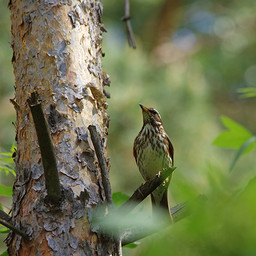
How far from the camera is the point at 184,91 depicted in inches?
219

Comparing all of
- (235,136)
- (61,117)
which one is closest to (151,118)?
(61,117)

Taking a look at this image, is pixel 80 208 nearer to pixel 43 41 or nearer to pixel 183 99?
pixel 43 41

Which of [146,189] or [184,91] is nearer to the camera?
[146,189]

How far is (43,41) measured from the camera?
4.48 ft

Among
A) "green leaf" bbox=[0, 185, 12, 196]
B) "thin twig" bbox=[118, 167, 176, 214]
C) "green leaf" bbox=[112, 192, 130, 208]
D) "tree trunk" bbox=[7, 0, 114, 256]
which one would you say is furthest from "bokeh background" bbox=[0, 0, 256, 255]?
"green leaf" bbox=[0, 185, 12, 196]

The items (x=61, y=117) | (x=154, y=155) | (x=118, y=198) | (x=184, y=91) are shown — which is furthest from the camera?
(x=184, y=91)

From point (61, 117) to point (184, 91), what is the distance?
4.39 meters

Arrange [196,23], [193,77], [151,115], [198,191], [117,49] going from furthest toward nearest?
[196,23]
[193,77]
[117,49]
[151,115]
[198,191]

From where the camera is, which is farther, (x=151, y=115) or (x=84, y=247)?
(x=151, y=115)

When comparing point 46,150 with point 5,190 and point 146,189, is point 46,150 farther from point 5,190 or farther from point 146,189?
point 5,190

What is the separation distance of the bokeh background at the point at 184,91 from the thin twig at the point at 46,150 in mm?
315

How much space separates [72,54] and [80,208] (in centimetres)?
50

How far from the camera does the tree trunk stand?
3.77 ft

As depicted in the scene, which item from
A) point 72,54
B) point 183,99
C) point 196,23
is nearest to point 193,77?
point 183,99
